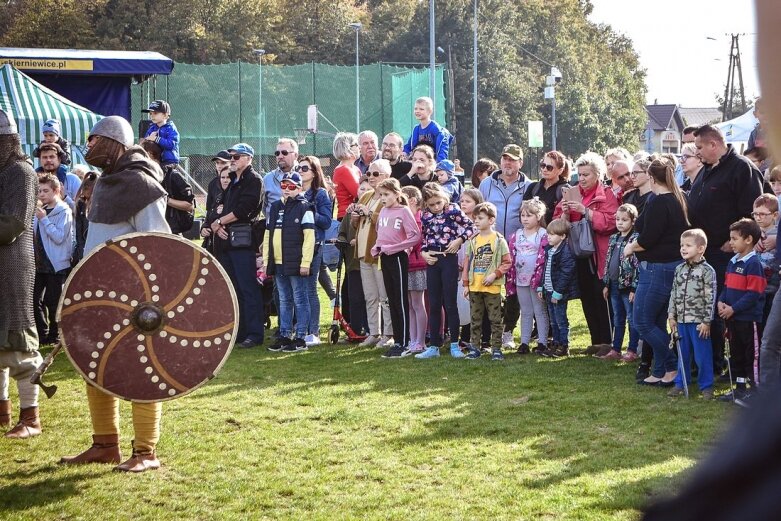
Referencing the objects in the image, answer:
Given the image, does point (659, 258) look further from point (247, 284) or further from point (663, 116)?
point (663, 116)

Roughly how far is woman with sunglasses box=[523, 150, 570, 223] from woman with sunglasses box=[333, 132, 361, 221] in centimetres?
197

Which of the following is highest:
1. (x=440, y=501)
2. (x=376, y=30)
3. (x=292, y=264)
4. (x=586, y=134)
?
(x=376, y=30)

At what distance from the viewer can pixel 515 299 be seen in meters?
10.7

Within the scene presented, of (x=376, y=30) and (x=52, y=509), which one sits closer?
(x=52, y=509)

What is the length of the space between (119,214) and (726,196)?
4710mm

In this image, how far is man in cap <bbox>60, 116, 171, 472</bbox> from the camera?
5.69m

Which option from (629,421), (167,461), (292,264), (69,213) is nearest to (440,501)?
(167,461)

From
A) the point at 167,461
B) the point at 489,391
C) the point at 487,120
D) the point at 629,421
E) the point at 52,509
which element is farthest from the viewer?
the point at 487,120

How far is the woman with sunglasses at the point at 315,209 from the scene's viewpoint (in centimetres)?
1089

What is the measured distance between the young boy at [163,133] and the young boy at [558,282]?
424 centimetres

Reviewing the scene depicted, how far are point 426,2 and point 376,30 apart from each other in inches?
154

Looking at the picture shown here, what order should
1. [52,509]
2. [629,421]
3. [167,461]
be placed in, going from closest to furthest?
[52,509], [167,461], [629,421]

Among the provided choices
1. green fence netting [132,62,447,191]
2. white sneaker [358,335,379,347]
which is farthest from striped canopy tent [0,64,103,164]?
green fence netting [132,62,447,191]

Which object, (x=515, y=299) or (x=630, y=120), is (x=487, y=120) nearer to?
(x=630, y=120)
